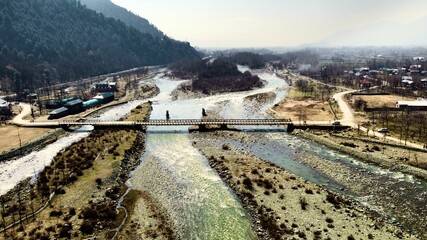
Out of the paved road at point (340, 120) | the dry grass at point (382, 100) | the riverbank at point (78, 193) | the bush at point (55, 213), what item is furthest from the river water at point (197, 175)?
the dry grass at point (382, 100)

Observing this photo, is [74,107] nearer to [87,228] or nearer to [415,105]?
[87,228]

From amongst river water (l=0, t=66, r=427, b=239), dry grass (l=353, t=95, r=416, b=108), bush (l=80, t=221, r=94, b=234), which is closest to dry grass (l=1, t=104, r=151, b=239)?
bush (l=80, t=221, r=94, b=234)

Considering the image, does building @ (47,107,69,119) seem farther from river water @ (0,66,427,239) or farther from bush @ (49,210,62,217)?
bush @ (49,210,62,217)

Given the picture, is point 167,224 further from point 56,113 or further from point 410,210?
point 56,113

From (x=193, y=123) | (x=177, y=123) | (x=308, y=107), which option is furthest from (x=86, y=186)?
(x=308, y=107)

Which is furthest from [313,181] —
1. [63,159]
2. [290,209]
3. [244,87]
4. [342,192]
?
[244,87]

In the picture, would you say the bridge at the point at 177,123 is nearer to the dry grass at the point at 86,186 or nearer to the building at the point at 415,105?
the dry grass at the point at 86,186
